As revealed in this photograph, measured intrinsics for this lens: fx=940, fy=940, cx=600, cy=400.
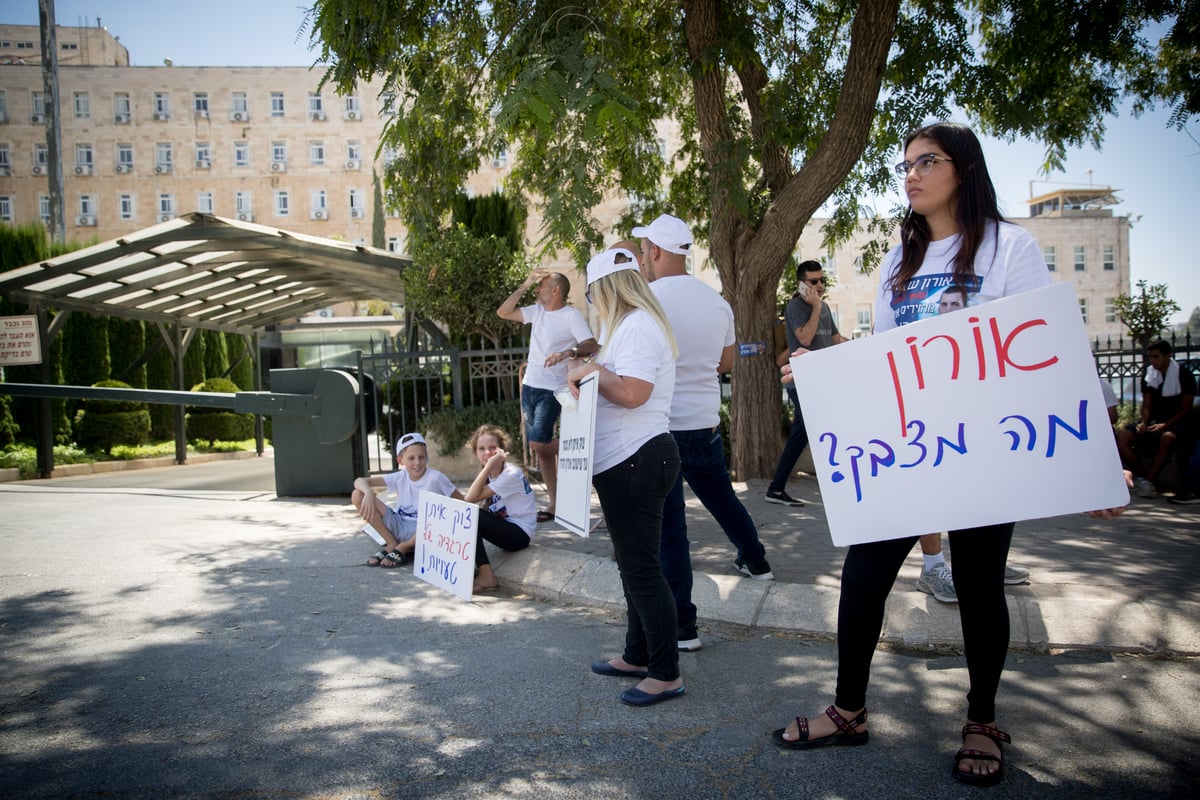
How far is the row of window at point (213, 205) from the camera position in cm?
5434

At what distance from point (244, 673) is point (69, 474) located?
14.0 m

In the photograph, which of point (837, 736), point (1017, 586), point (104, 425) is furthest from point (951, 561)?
point (104, 425)

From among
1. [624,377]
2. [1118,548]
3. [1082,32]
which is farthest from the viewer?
[1082,32]

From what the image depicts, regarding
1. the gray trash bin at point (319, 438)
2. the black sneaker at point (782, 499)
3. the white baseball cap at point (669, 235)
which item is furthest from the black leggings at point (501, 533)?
the gray trash bin at point (319, 438)

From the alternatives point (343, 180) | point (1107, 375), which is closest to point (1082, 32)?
point (1107, 375)

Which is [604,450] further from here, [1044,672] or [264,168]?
[264,168]

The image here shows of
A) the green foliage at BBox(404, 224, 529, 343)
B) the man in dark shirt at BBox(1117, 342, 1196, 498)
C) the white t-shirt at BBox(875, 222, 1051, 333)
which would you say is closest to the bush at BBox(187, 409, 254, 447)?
the green foliage at BBox(404, 224, 529, 343)

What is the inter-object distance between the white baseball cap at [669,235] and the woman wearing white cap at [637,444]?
83 centimetres

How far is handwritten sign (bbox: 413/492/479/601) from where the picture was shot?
18.9ft

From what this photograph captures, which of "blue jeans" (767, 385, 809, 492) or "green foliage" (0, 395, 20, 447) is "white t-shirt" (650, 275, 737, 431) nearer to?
"blue jeans" (767, 385, 809, 492)

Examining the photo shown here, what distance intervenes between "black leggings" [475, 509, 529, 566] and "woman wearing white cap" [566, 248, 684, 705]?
2499 millimetres

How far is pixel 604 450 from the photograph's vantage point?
12.0ft

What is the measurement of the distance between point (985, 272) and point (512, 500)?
13.4 feet

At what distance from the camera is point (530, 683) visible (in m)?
3.99
